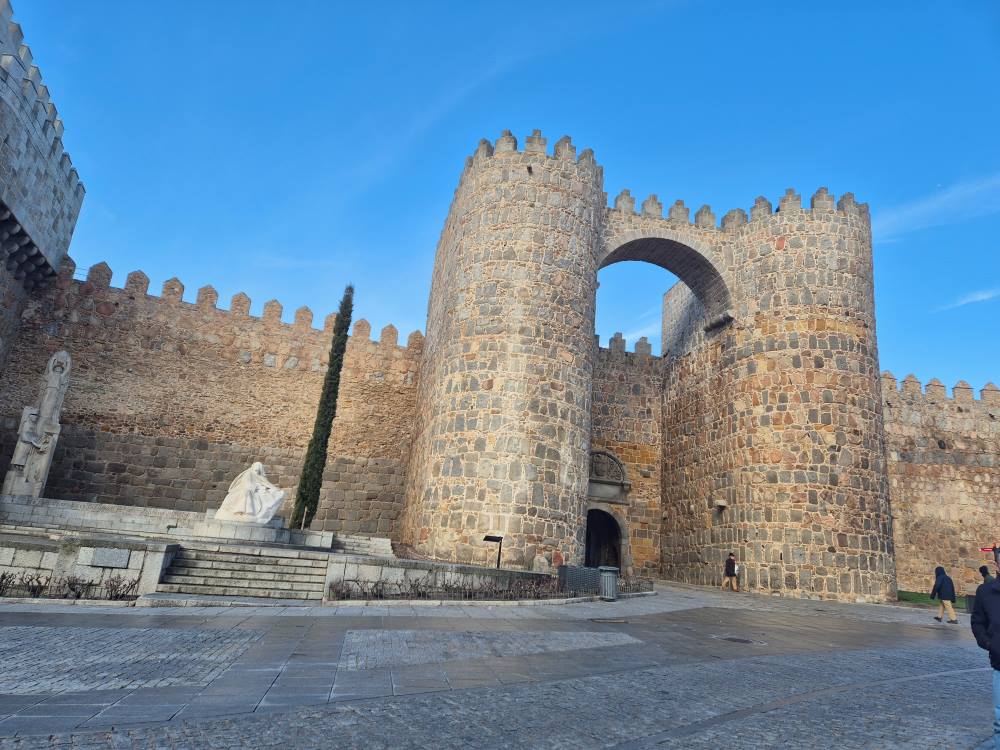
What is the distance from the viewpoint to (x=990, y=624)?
3699 mm

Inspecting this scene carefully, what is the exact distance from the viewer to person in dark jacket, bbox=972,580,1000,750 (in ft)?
11.7

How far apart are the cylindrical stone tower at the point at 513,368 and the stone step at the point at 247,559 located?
12.6 ft

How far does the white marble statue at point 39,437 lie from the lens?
1434cm

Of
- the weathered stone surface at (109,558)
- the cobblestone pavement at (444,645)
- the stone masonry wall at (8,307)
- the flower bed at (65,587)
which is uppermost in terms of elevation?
the stone masonry wall at (8,307)

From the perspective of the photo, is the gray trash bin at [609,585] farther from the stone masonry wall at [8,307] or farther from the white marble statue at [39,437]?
the stone masonry wall at [8,307]

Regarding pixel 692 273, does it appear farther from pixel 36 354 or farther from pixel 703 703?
pixel 36 354

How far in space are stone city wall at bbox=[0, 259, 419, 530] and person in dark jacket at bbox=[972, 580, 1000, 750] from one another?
1722cm

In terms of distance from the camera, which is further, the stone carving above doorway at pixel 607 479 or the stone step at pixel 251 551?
the stone carving above doorway at pixel 607 479

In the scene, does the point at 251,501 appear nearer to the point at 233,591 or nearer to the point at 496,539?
the point at 233,591

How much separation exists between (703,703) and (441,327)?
13.2 meters

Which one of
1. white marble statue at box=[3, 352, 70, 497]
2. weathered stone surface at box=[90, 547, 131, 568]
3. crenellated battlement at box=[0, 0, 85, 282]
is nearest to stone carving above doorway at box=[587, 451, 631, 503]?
weathered stone surface at box=[90, 547, 131, 568]

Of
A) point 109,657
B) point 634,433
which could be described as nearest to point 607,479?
point 634,433

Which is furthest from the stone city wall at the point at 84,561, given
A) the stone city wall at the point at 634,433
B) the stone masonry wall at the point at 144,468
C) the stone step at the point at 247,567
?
the stone city wall at the point at 634,433

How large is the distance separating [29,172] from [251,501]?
38.3 feet
